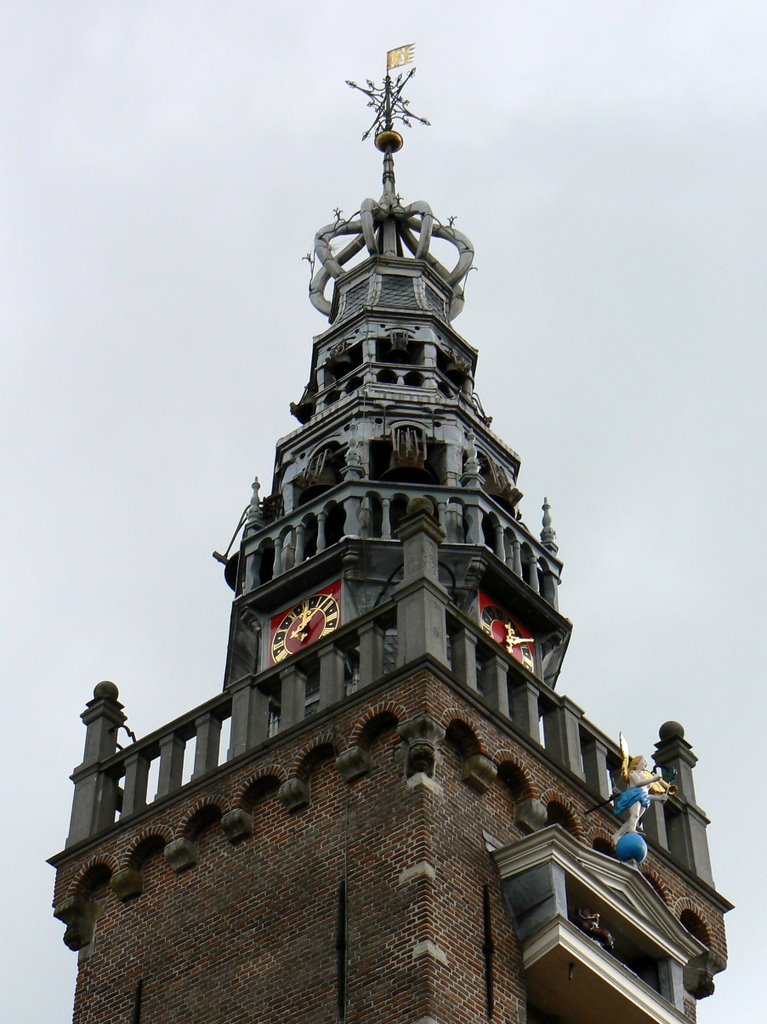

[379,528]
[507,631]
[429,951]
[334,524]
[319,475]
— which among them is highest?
[319,475]

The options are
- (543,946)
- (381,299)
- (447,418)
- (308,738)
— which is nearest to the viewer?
(543,946)

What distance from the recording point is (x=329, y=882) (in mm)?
26406

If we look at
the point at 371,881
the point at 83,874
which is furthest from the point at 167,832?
the point at 371,881

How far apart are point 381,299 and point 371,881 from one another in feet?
53.5

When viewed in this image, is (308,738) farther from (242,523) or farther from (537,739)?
(242,523)

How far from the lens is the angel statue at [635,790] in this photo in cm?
2906

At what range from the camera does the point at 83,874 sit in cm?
2930

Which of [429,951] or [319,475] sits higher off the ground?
[319,475]

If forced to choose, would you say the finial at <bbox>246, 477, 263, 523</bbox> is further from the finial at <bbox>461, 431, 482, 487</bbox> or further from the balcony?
the balcony

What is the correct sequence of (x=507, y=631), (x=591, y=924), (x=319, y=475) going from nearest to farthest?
(x=591, y=924)
(x=507, y=631)
(x=319, y=475)

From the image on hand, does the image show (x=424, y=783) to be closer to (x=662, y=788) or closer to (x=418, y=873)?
(x=418, y=873)

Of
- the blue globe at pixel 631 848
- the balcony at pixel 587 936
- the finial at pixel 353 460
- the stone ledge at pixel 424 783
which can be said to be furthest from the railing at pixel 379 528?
the balcony at pixel 587 936

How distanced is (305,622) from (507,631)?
2.96 metres

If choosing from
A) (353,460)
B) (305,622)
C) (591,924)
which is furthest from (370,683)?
(353,460)
